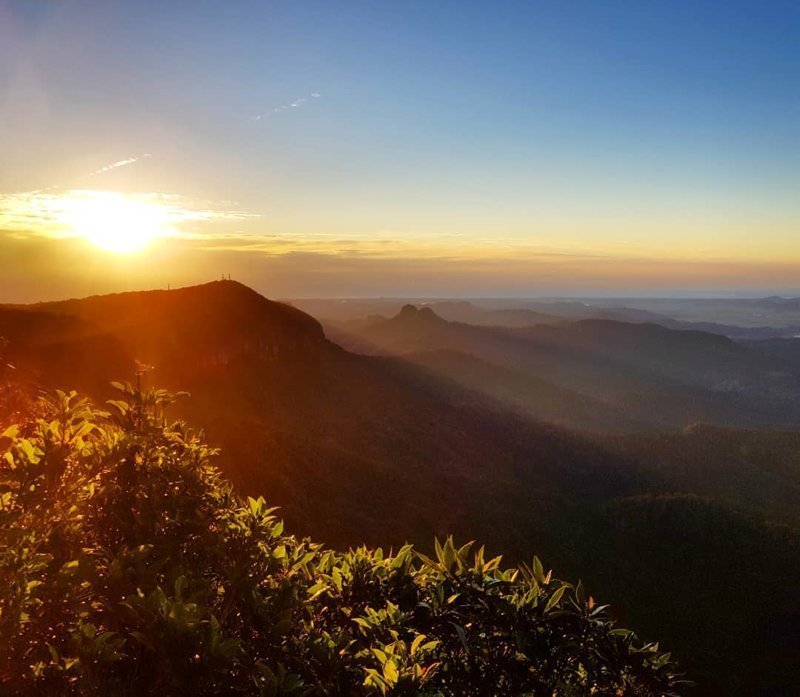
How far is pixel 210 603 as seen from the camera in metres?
5.53

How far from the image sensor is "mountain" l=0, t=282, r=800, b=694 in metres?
61.8

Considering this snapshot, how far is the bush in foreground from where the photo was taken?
13.0ft

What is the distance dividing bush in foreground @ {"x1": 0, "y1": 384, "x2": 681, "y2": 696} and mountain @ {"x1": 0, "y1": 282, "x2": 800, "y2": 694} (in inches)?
1659

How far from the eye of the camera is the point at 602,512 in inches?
3447

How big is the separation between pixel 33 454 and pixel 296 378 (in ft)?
324

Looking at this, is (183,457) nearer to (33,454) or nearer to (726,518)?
(33,454)

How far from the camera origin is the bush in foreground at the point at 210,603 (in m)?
3.97

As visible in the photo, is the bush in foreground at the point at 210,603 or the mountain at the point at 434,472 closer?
the bush in foreground at the point at 210,603

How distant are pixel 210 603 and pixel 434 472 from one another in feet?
275

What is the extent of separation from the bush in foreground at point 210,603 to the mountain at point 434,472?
138ft

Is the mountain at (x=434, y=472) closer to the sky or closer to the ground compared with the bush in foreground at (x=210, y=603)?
closer to the ground

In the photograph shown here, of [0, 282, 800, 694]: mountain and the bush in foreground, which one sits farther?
[0, 282, 800, 694]: mountain

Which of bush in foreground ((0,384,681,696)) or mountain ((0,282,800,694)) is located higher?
bush in foreground ((0,384,681,696))

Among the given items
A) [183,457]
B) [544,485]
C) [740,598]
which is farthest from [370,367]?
[183,457]
